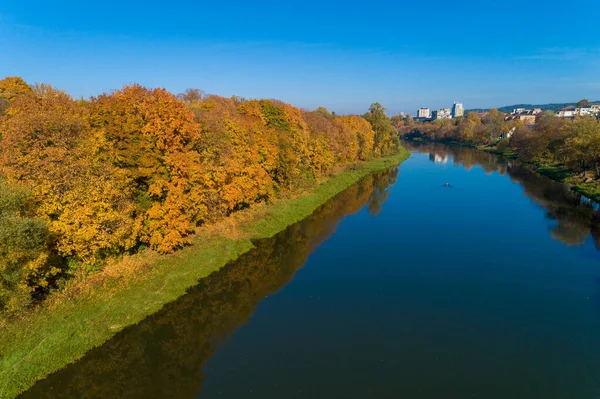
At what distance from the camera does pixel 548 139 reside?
83.1 m

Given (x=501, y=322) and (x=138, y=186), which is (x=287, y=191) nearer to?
(x=138, y=186)

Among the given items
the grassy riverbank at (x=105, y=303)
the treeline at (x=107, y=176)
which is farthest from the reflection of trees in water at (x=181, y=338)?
the treeline at (x=107, y=176)

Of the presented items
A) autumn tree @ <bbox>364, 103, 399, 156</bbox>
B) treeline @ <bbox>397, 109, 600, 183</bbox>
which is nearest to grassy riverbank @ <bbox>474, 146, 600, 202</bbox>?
treeline @ <bbox>397, 109, 600, 183</bbox>

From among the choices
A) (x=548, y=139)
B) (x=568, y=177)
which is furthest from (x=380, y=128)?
(x=568, y=177)

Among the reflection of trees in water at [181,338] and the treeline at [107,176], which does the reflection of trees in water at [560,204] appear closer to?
the reflection of trees in water at [181,338]

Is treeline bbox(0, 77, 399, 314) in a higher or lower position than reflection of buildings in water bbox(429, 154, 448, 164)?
higher

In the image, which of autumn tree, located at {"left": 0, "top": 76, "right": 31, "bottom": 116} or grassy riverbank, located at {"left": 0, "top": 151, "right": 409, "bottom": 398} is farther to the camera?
autumn tree, located at {"left": 0, "top": 76, "right": 31, "bottom": 116}

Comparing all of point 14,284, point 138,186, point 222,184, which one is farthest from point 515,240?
point 14,284

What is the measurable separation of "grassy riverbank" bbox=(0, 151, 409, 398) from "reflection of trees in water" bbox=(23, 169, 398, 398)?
795 mm

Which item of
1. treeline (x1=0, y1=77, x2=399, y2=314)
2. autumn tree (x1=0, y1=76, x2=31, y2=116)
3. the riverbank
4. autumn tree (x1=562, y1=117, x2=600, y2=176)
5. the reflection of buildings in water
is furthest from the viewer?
the reflection of buildings in water

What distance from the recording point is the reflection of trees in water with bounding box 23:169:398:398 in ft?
59.1

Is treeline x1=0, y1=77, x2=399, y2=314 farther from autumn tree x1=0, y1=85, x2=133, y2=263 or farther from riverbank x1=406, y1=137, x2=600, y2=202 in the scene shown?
riverbank x1=406, y1=137, x2=600, y2=202

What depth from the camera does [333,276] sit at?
30.0 metres

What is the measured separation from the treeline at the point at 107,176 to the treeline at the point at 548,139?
54111mm
